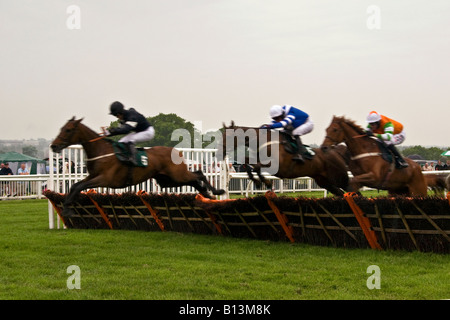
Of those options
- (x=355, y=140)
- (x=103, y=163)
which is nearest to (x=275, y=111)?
(x=355, y=140)

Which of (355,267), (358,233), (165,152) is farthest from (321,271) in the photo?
(165,152)

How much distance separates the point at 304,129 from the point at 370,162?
3.64 ft

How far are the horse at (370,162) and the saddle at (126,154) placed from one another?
265cm

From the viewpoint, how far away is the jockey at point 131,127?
8453mm

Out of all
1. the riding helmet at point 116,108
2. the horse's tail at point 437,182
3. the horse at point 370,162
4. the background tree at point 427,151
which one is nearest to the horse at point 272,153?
the horse at point 370,162

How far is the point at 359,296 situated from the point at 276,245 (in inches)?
113

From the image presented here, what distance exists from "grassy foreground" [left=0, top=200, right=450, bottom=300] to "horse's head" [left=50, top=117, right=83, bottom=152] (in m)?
1.35

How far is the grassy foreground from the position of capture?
4996 millimetres

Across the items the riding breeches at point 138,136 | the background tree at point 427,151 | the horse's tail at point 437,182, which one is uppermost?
the riding breeches at point 138,136

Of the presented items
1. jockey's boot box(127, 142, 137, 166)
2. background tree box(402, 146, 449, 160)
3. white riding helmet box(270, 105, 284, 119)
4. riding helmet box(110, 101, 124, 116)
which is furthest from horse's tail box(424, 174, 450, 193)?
background tree box(402, 146, 449, 160)

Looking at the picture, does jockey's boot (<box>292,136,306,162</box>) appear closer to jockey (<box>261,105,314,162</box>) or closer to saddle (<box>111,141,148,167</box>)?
jockey (<box>261,105,314,162</box>)

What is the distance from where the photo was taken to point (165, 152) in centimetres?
920

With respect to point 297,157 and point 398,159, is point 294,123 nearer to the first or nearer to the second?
point 297,157

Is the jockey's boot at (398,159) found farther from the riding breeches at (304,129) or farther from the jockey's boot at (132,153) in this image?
the jockey's boot at (132,153)
